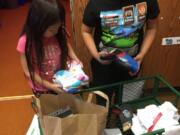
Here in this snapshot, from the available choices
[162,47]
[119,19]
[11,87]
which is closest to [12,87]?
[11,87]

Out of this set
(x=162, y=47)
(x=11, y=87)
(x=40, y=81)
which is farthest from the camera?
(x=11, y=87)

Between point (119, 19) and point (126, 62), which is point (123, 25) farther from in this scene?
point (126, 62)

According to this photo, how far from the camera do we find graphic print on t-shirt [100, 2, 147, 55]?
4.54ft

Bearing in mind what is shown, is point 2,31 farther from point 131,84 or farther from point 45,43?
point 131,84

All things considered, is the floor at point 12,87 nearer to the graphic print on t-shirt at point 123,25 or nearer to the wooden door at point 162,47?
the wooden door at point 162,47

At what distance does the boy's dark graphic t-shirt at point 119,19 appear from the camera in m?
1.38

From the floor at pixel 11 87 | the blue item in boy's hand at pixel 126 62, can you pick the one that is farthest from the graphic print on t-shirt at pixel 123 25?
the floor at pixel 11 87

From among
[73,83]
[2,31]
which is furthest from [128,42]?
[2,31]

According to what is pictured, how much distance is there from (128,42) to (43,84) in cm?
48

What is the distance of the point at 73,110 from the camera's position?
126cm

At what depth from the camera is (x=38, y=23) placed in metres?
1.24

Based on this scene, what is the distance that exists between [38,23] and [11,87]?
1349mm

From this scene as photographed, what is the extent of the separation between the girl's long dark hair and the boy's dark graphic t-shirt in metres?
0.18

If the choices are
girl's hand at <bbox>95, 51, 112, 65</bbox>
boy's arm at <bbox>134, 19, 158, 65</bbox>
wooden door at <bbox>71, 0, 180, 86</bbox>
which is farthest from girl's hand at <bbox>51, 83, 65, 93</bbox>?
wooden door at <bbox>71, 0, 180, 86</bbox>
